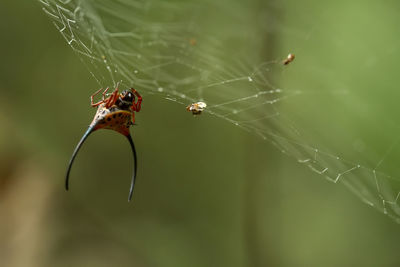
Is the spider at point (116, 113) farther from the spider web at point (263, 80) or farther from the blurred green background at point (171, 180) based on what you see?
the blurred green background at point (171, 180)

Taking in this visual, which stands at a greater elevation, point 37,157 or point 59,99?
point 59,99

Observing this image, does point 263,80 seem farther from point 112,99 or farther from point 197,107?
point 112,99

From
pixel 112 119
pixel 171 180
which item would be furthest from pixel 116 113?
pixel 171 180

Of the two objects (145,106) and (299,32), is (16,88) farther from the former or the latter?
(299,32)

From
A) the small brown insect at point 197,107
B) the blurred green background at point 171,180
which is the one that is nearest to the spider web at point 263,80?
the blurred green background at point 171,180

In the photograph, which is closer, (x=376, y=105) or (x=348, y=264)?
→ (x=376, y=105)

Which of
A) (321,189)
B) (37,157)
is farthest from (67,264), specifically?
(321,189)

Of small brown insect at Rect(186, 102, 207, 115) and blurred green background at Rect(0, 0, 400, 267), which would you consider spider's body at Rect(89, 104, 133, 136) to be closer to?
small brown insect at Rect(186, 102, 207, 115)
